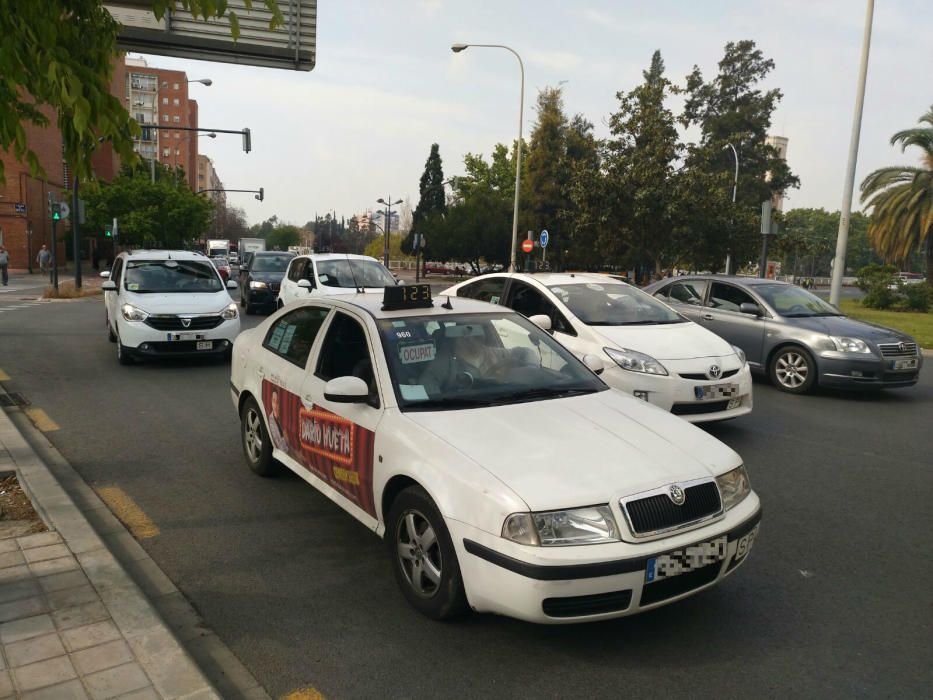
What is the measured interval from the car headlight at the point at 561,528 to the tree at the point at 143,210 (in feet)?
145

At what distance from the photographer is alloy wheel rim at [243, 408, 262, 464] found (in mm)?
5633

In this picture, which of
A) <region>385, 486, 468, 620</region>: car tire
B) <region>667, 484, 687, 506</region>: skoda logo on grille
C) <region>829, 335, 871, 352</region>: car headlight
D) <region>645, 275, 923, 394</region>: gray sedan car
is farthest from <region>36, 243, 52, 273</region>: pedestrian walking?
<region>667, 484, 687, 506</region>: skoda logo on grille

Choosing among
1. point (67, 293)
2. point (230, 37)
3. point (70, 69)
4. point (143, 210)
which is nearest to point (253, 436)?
point (70, 69)

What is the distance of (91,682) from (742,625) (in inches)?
113

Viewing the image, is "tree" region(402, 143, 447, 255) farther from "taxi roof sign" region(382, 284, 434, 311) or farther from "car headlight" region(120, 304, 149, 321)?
"taxi roof sign" region(382, 284, 434, 311)

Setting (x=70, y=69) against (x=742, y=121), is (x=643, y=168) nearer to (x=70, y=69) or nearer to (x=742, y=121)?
(x=70, y=69)

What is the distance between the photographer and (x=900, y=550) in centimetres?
461

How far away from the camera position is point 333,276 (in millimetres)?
14672

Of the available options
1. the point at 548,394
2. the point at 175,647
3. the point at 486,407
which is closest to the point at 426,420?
the point at 486,407

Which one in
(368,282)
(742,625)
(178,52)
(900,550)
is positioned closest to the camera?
(742,625)

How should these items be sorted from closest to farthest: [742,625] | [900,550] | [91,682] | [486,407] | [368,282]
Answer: [91,682]
[742,625]
[486,407]
[900,550]
[368,282]

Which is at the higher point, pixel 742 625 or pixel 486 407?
pixel 486 407

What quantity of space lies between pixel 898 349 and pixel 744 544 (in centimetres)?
735

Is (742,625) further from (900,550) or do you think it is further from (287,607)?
(287,607)
